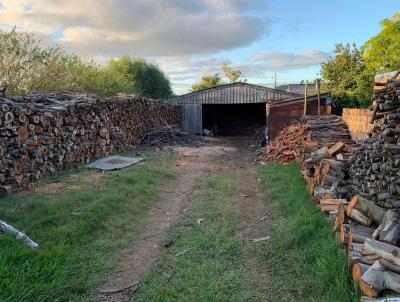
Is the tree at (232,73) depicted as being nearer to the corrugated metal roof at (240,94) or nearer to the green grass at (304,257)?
the corrugated metal roof at (240,94)

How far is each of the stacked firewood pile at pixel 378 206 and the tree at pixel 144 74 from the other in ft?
104

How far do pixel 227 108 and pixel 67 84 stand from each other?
1434cm

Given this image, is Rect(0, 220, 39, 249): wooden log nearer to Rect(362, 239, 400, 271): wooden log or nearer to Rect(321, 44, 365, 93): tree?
Rect(362, 239, 400, 271): wooden log

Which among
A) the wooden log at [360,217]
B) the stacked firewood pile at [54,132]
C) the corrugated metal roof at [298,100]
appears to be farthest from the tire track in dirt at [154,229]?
the corrugated metal roof at [298,100]

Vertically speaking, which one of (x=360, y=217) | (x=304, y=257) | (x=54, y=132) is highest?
(x=54, y=132)

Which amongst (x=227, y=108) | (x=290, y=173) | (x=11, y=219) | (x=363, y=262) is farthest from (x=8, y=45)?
(x=227, y=108)

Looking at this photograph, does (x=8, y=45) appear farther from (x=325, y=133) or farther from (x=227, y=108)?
(x=227, y=108)

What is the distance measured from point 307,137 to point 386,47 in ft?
20.5

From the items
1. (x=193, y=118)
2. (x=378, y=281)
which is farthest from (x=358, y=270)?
(x=193, y=118)

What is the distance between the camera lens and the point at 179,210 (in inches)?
266

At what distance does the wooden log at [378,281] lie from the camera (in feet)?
9.62

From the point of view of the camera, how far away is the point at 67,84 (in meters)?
17.5

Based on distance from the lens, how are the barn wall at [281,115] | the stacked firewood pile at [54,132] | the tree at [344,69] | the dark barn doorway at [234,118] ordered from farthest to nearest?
the dark barn doorway at [234,118] < the tree at [344,69] < the barn wall at [281,115] < the stacked firewood pile at [54,132]

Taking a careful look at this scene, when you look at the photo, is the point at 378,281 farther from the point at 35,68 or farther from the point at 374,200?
the point at 35,68
